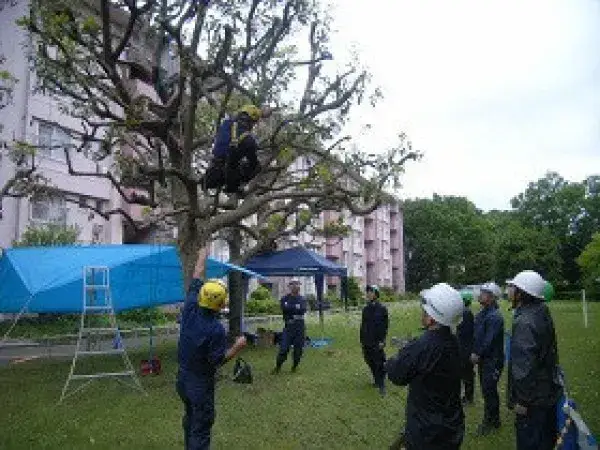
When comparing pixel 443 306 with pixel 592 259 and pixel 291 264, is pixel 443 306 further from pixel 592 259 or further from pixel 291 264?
pixel 592 259

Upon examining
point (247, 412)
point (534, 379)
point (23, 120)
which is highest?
point (23, 120)

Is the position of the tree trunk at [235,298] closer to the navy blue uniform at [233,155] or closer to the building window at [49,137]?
the navy blue uniform at [233,155]

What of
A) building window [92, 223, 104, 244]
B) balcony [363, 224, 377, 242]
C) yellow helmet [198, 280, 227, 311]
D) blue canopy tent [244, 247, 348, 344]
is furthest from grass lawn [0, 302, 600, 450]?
balcony [363, 224, 377, 242]

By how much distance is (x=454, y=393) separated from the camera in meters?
4.12

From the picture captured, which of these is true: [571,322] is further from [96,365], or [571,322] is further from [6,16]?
[6,16]

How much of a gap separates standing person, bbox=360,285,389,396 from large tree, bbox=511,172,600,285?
196 ft

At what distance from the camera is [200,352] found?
5.44 m

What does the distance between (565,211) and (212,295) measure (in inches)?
2823

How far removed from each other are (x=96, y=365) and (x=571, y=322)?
2151 centimetres

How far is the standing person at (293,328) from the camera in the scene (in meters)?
13.0

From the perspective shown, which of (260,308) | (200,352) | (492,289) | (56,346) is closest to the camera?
(200,352)

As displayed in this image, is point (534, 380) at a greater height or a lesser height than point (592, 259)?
lesser

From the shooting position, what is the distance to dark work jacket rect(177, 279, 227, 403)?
5.41 meters

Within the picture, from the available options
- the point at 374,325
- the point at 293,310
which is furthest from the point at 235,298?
the point at 374,325
